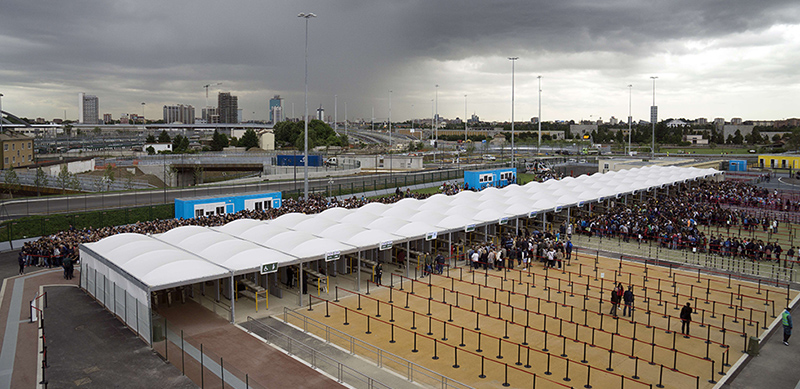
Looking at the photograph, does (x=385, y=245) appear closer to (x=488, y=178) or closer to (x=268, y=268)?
(x=268, y=268)

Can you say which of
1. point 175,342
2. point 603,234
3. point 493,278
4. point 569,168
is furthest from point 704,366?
point 569,168

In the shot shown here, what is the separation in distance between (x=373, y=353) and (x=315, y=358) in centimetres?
184

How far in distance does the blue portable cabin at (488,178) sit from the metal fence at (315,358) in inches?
1685

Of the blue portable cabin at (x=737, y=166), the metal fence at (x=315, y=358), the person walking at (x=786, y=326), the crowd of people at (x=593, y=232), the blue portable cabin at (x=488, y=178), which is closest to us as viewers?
the metal fence at (x=315, y=358)

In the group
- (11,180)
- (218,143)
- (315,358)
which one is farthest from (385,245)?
(218,143)

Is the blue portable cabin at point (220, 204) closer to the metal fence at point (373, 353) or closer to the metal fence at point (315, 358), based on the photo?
the metal fence at point (373, 353)

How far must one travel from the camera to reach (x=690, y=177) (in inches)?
2319

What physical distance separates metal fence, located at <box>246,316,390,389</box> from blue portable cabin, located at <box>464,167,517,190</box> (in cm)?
4280

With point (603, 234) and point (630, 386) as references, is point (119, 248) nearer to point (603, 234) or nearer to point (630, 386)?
point (630, 386)

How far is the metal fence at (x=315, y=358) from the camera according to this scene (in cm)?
1495

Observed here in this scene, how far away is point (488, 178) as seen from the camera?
201ft

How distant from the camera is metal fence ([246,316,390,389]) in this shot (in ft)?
49.0

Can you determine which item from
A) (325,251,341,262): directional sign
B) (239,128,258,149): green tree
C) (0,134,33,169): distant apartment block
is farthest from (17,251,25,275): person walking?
(239,128,258,149): green tree

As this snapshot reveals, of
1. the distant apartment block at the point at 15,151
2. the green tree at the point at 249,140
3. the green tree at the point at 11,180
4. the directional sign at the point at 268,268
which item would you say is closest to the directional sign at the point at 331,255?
the directional sign at the point at 268,268
